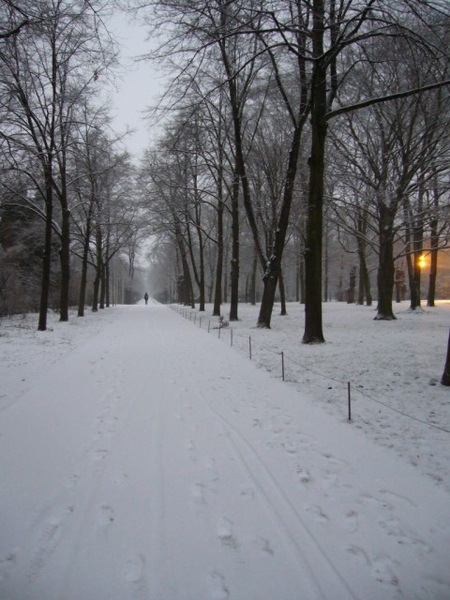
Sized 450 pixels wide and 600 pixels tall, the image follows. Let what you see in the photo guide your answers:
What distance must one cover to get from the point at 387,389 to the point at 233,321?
1409 cm

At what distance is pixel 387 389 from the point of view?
6.92 meters

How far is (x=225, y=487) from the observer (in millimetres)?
3643

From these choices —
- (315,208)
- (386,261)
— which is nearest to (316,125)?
(315,208)

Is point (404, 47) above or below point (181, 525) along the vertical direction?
above

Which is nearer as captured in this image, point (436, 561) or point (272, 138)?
point (436, 561)

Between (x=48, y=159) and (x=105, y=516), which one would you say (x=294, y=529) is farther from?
(x=48, y=159)

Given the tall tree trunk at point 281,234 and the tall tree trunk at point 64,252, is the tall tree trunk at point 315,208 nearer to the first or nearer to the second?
the tall tree trunk at point 281,234

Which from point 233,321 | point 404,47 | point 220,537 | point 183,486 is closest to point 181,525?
point 220,537

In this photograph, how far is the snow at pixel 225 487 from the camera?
2.55 meters

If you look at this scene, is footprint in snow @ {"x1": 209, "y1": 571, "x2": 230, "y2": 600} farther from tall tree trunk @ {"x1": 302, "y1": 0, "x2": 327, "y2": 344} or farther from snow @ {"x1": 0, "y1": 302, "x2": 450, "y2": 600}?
tall tree trunk @ {"x1": 302, "y1": 0, "x2": 327, "y2": 344}

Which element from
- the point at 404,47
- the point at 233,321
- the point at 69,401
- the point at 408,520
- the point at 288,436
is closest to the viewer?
the point at 408,520

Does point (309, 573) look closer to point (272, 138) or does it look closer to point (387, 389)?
point (387, 389)

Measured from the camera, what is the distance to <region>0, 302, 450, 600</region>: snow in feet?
8.38

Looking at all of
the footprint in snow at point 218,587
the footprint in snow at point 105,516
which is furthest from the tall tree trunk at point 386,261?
the footprint in snow at point 218,587
